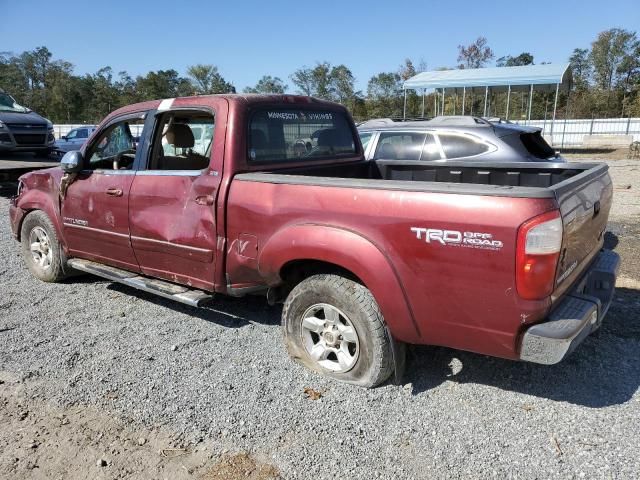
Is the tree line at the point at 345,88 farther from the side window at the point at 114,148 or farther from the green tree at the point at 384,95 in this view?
the side window at the point at 114,148

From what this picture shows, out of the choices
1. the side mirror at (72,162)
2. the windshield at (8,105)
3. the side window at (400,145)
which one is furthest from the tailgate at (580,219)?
the windshield at (8,105)

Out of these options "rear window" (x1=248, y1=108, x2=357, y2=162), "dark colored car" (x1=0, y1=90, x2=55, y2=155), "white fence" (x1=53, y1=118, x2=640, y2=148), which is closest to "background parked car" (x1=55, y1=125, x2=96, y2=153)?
"dark colored car" (x1=0, y1=90, x2=55, y2=155)

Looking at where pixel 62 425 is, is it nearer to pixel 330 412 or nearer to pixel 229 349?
pixel 229 349

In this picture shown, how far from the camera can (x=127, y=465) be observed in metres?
2.73

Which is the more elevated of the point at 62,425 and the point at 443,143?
the point at 443,143

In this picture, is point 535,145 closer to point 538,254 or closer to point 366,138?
point 366,138

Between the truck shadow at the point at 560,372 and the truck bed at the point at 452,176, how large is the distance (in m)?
1.26

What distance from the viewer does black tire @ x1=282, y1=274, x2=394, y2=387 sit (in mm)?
3182

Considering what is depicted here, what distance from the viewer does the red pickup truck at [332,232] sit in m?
2.66

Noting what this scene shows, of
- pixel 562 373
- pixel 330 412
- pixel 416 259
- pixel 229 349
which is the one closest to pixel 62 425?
pixel 229 349

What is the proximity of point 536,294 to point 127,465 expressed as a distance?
2.28 meters

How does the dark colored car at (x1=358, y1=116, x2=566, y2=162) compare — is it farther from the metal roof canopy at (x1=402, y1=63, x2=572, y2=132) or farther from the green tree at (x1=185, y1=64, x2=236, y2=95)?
the green tree at (x1=185, y1=64, x2=236, y2=95)

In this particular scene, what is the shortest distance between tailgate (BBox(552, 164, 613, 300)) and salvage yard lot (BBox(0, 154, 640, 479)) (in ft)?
2.57

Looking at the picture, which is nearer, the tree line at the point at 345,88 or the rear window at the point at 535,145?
the rear window at the point at 535,145
